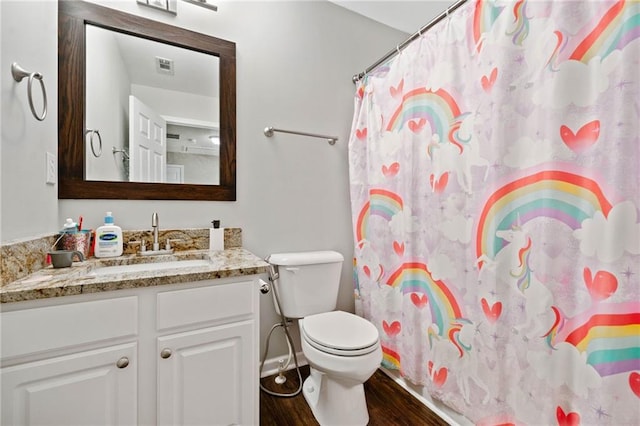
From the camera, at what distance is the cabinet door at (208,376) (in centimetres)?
99

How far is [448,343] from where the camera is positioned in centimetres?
132

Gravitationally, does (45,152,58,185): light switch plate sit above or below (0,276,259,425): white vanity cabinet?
above

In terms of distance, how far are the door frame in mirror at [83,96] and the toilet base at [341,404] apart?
1143 millimetres

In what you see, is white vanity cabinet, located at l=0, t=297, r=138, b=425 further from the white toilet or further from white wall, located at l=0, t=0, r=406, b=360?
the white toilet

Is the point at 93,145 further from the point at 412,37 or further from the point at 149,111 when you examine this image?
the point at 412,37

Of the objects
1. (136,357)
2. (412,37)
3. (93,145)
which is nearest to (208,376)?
(136,357)

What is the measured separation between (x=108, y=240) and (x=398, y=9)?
7.45 ft

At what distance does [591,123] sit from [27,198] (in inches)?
74.3

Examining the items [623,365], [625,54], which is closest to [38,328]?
[623,365]

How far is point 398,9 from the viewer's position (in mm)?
1976

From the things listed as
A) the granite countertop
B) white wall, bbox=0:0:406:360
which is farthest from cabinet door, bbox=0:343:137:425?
white wall, bbox=0:0:406:360

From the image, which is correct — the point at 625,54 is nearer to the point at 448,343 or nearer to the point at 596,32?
the point at 596,32

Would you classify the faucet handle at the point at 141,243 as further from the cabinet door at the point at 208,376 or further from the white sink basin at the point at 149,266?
the cabinet door at the point at 208,376

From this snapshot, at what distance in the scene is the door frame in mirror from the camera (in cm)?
128
